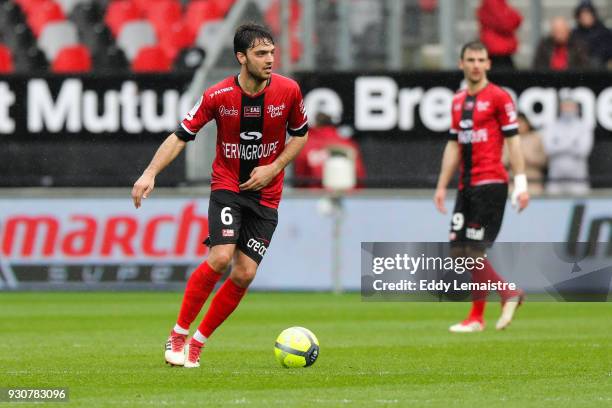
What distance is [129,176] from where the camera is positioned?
18984 millimetres

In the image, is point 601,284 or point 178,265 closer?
point 601,284

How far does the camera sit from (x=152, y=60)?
2048 centimetres

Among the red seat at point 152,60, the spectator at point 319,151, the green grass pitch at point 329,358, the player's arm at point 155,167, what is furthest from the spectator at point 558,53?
the player's arm at point 155,167

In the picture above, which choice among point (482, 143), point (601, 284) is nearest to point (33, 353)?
point (482, 143)

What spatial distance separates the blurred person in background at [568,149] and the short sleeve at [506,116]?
244 inches

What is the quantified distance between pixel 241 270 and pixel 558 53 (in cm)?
1062

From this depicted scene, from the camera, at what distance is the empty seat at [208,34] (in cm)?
2050

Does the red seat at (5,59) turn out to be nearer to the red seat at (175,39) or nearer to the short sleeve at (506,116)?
the red seat at (175,39)

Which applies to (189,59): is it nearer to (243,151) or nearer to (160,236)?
(160,236)

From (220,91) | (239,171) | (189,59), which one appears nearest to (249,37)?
(220,91)

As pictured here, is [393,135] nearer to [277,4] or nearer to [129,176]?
[277,4]

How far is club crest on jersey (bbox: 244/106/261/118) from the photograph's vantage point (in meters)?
9.12

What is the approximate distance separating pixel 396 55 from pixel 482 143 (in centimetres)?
663

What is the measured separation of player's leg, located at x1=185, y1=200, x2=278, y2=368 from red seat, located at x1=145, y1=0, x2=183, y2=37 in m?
12.7
